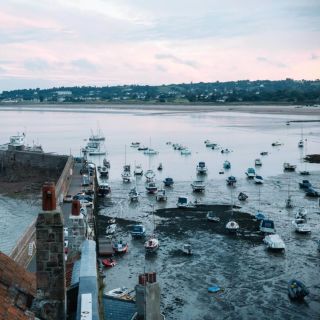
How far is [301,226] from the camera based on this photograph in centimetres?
3912

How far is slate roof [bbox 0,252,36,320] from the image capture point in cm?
734

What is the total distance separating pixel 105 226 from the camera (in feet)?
136

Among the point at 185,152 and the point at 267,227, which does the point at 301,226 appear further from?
the point at 185,152

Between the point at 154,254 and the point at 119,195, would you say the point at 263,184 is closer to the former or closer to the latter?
the point at 119,195

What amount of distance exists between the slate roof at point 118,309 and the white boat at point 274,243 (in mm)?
19341

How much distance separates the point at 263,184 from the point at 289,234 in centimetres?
2208

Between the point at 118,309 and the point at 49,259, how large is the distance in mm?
7857

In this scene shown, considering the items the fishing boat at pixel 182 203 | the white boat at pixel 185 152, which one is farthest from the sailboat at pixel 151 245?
the white boat at pixel 185 152

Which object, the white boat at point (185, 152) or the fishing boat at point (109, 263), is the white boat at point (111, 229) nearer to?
the fishing boat at point (109, 263)

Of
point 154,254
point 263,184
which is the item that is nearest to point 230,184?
point 263,184

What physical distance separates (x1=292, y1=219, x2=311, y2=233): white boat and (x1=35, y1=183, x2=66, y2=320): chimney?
32484mm

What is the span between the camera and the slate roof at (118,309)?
1507 centimetres

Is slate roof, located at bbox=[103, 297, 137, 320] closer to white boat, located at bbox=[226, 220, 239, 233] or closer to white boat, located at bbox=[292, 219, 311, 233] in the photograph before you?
white boat, located at bbox=[226, 220, 239, 233]

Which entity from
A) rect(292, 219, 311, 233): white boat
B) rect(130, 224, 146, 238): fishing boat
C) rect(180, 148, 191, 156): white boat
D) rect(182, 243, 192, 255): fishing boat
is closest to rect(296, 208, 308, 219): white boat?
rect(292, 219, 311, 233): white boat
